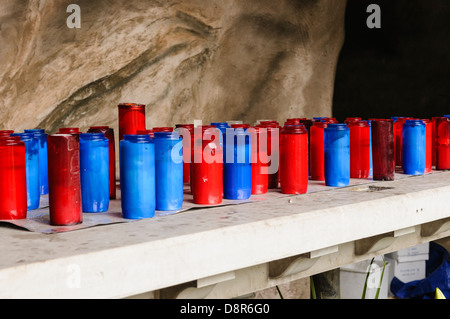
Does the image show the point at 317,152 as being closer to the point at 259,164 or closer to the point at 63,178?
the point at 259,164

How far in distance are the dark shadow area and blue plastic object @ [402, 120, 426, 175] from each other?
163 cm

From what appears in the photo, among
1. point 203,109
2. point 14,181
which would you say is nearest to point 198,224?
point 14,181

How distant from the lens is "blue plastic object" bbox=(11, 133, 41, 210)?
1.69 meters

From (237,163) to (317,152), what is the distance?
510 mm

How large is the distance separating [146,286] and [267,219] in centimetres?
40

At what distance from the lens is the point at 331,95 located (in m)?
4.21

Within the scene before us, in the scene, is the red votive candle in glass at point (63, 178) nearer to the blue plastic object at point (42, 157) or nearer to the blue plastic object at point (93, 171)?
the blue plastic object at point (93, 171)

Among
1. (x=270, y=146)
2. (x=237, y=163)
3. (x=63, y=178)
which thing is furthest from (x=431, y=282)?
(x=63, y=178)

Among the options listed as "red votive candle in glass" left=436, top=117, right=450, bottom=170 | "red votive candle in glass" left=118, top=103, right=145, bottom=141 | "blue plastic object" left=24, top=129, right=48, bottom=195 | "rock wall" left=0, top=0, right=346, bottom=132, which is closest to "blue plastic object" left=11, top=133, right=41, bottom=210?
"blue plastic object" left=24, top=129, right=48, bottom=195

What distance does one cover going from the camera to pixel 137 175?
1.55m

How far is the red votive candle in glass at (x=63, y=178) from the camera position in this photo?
147 centimetres
